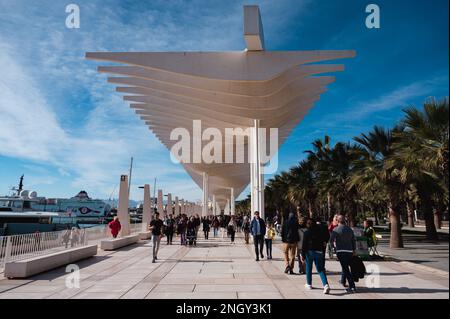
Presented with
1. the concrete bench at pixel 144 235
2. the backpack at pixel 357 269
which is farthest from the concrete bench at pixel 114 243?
the backpack at pixel 357 269

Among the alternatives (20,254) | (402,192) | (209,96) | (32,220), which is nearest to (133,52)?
(209,96)

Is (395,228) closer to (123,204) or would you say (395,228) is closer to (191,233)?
(191,233)

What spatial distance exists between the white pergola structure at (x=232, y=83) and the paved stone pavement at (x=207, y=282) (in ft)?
27.2

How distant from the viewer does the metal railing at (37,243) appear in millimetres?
8773

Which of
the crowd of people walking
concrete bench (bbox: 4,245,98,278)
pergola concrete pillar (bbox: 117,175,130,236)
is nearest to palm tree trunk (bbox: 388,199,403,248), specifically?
the crowd of people walking

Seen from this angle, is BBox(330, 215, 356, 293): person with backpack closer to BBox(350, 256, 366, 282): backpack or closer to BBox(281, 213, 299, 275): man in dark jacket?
BBox(350, 256, 366, 282): backpack

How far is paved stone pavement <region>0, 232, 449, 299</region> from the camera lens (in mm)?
6387

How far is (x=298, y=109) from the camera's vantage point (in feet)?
69.9

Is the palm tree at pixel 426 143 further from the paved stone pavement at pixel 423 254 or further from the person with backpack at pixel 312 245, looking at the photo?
the person with backpack at pixel 312 245

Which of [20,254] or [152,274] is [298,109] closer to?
[152,274]

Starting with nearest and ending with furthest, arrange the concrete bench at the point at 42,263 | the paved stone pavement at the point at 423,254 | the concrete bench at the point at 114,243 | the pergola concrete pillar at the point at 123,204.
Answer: the concrete bench at the point at 42,263
the paved stone pavement at the point at 423,254
the concrete bench at the point at 114,243
the pergola concrete pillar at the point at 123,204

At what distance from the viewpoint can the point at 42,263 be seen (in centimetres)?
878

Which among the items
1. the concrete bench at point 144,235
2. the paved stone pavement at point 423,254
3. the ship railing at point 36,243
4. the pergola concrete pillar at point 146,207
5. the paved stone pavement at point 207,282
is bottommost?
the paved stone pavement at point 207,282
